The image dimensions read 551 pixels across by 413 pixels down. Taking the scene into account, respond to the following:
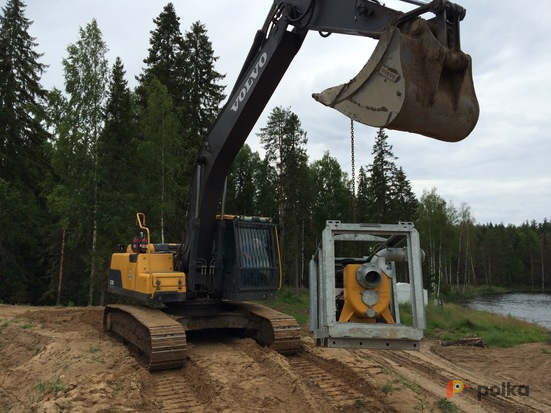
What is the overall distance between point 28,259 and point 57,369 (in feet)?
68.4

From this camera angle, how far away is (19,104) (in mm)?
23562

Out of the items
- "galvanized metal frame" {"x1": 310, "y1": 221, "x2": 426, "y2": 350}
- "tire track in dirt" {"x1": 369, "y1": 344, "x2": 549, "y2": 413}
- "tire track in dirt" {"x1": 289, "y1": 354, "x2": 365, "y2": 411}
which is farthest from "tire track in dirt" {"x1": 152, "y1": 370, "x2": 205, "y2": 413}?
"tire track in dirt" {"x1": 369, "y1": 344, "x2": 549, "y2": 413}

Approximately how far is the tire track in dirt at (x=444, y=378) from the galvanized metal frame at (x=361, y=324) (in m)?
2.54

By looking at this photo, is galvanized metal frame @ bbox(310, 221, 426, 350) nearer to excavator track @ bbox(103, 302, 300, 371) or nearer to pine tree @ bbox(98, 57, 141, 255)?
excavator track @ bbox(103, 302, 300, 371)

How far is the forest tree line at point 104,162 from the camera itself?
18875mm

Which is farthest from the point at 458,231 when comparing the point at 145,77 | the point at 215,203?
the point at 215,203

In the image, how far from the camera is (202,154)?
8.05 m

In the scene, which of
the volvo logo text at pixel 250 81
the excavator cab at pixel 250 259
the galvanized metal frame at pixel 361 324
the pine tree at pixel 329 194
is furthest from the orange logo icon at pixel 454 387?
the pine tree at pixel 329 194

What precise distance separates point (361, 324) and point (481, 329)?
11.7m

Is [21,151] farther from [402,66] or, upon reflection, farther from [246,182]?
[402,66]

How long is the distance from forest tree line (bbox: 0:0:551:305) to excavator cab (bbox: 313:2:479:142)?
15636 millimetres

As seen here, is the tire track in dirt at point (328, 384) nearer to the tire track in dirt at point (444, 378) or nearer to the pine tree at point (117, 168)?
the tire track in dirt at point (444, 378)

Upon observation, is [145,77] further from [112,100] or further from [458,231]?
[458,231]

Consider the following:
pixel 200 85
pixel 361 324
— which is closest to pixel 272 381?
pixel 361 324
